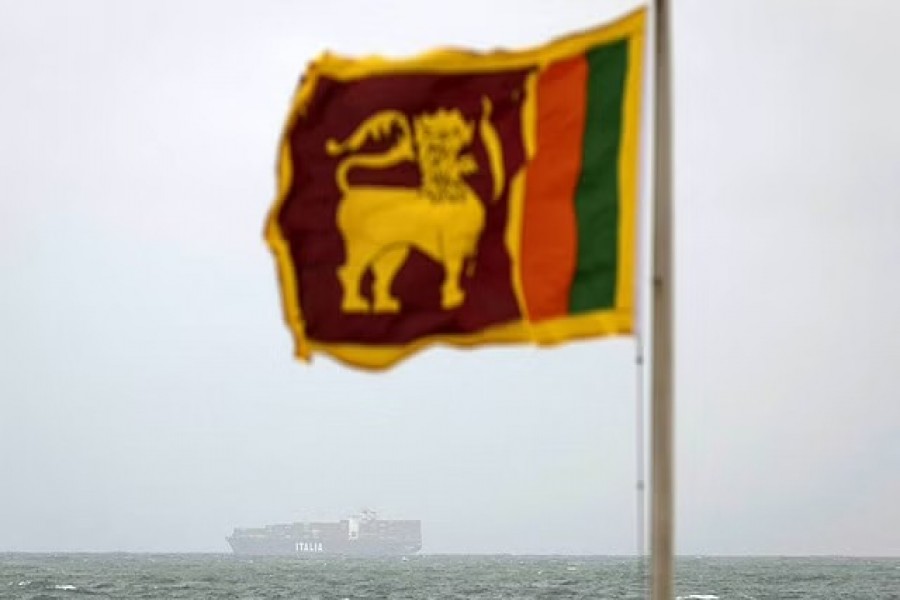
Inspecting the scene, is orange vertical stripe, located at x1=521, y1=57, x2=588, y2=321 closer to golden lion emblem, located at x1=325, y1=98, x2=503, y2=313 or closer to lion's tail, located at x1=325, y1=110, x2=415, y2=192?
golden lion emblem, located at x1=325, y1=98, x2=503, y2=313

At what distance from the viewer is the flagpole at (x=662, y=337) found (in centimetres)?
951

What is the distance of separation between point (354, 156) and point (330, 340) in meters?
1.15

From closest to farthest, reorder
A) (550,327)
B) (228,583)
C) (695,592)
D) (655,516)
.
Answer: (655,516) < (550,327) < (695,592) < (228,583)

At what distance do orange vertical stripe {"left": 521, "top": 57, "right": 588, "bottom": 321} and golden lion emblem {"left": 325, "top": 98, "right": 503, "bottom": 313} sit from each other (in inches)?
10.9

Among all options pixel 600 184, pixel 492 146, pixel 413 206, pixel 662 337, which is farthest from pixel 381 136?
pixel 662 337

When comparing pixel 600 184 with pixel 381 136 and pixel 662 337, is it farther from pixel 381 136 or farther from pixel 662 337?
pixel 381 136

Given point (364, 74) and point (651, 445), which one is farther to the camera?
point (364, 74)

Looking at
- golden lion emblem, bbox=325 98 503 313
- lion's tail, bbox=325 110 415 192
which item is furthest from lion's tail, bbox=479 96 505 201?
lion's tail, bbox=325 110 415 192

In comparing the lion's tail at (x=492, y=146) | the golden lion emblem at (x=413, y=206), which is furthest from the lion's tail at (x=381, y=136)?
the lion's tail at (x=492, y=146)

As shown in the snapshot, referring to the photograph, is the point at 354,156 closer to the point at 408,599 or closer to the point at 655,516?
the point at 655,516

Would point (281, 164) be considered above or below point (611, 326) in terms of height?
above

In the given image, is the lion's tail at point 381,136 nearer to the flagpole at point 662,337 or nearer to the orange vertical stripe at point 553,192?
the orange vertical stripe at point 553,192

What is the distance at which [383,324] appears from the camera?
10.5 metres

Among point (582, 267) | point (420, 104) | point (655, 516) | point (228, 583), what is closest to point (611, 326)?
point (582, 267)
